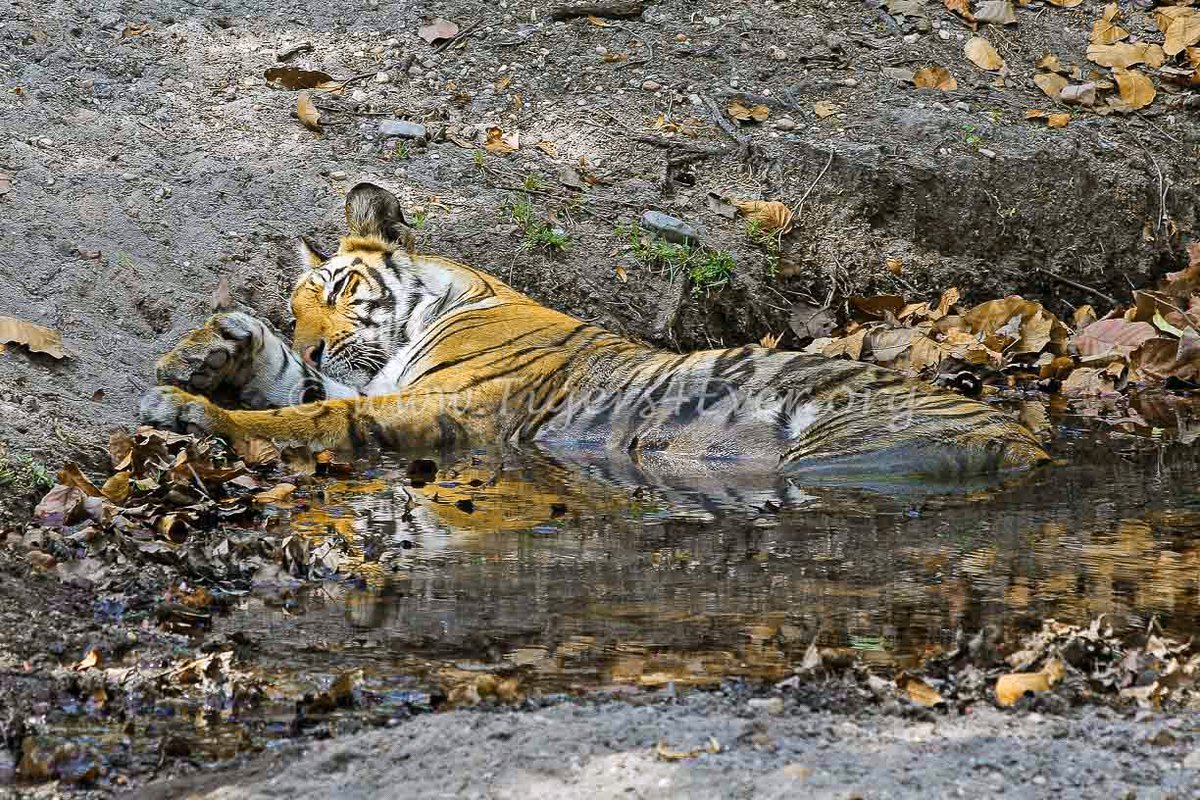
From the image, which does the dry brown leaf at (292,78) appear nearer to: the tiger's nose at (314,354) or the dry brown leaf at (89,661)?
the tiger's nose at (314,354)

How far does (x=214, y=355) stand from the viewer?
543 centimetres

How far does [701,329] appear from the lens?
7.07 meters

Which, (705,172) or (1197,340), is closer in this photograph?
(1197,340)

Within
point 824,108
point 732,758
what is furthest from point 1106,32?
point 732,758

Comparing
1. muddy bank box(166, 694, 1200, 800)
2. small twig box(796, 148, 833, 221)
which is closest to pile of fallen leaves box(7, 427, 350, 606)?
muddy bank box(166, 694, 1200, 800)

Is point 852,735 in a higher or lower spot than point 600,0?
lower

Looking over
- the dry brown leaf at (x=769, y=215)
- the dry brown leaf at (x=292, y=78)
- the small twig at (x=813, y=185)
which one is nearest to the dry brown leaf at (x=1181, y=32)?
the small twig at (x=813, y=185)

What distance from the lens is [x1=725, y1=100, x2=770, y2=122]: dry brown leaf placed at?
812cm

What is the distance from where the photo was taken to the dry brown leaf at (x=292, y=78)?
777 cm

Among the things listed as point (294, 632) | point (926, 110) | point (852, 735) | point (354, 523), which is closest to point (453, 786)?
point (852, 735)

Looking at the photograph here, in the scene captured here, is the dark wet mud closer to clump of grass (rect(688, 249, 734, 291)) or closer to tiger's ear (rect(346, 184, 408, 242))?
tiger's ear (rect(346, 184, 408, 242))

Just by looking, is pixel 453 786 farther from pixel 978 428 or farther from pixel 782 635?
pixel 978 428

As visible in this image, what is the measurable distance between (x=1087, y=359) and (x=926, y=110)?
205cm

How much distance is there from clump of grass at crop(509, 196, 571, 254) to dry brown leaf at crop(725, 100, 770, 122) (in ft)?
5.03
